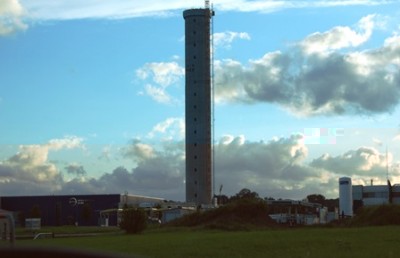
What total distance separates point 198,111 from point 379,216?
5023 cm

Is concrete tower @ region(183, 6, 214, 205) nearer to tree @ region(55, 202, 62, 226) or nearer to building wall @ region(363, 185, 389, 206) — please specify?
tree @ region(55, 202, 62, 226)

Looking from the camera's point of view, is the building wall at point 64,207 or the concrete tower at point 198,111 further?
the building wall at point 64,207

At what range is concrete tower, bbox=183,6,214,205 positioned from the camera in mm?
119438

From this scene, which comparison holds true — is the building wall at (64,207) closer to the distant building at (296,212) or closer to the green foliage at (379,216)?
the distant building at (296,212)

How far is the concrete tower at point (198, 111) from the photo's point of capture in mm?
119438

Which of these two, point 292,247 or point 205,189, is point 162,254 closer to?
point 292,247

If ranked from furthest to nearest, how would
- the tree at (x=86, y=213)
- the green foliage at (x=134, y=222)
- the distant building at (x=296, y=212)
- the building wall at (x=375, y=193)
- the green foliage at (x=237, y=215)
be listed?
the building wall at (x=375, y=193) → the tree at (x=86, y=213) → the distant building at (x=296, y=212) → the green foliage at (x=237, y=215) → the green foliage at (x=134, y=222)

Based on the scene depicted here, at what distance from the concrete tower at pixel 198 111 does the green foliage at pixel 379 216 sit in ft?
152

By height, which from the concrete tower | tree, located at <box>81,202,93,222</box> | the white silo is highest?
the concrete tower

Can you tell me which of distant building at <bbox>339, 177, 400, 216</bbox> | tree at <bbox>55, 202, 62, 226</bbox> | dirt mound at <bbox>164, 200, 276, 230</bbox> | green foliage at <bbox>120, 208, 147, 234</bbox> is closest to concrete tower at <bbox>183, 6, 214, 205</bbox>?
distant building at <bbox>339, 177, 400, 216</bbox>

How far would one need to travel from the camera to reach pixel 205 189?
402ft

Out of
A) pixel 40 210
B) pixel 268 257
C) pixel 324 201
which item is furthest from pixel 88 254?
pixel 324 201

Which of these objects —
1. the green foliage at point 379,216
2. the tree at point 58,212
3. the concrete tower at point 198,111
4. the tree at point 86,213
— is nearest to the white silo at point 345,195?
the concrete tower at point 198,111

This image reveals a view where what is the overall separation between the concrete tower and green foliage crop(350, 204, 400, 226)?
46.3 meters
